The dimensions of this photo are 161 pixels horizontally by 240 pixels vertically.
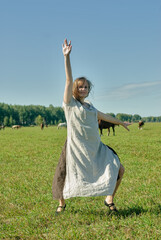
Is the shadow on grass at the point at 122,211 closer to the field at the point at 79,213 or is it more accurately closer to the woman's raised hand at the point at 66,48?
the field at the point at 79,213

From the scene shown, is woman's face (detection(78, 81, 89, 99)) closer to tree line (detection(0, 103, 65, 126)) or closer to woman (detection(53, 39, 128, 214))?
woman (detection(53, 39, 128, 214))

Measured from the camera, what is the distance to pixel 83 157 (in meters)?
3.79

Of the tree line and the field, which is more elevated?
the tree line

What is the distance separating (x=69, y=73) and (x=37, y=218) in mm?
2500

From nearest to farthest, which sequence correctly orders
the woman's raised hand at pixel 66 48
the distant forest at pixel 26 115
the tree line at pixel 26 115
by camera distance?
1. the woman's raised hand at pixel 66 48
2. the distant forest at pixel 26 115
3. the tree line at pixel 26 115

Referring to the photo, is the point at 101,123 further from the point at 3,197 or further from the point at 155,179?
the point at 3,197

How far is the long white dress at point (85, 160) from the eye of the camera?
3742 millimetres

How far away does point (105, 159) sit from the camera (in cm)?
389

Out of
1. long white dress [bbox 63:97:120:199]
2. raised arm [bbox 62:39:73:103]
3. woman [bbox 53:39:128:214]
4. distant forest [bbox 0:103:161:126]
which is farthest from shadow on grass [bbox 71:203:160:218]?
distant forest [bbox 0:103:161:126]

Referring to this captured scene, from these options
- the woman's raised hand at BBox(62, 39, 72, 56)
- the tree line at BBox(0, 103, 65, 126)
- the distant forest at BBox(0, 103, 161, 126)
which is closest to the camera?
the woman's raised hand at BBox(62, 39, 72, 56)

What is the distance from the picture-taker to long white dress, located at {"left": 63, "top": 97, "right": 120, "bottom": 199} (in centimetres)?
374

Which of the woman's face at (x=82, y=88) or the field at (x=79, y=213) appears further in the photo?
the woman's face at (x=82, y=88)

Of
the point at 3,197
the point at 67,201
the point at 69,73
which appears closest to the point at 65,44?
the point at 69,73

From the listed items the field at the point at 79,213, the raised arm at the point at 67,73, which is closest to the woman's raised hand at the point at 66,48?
the raised arm at the point at 67,73
